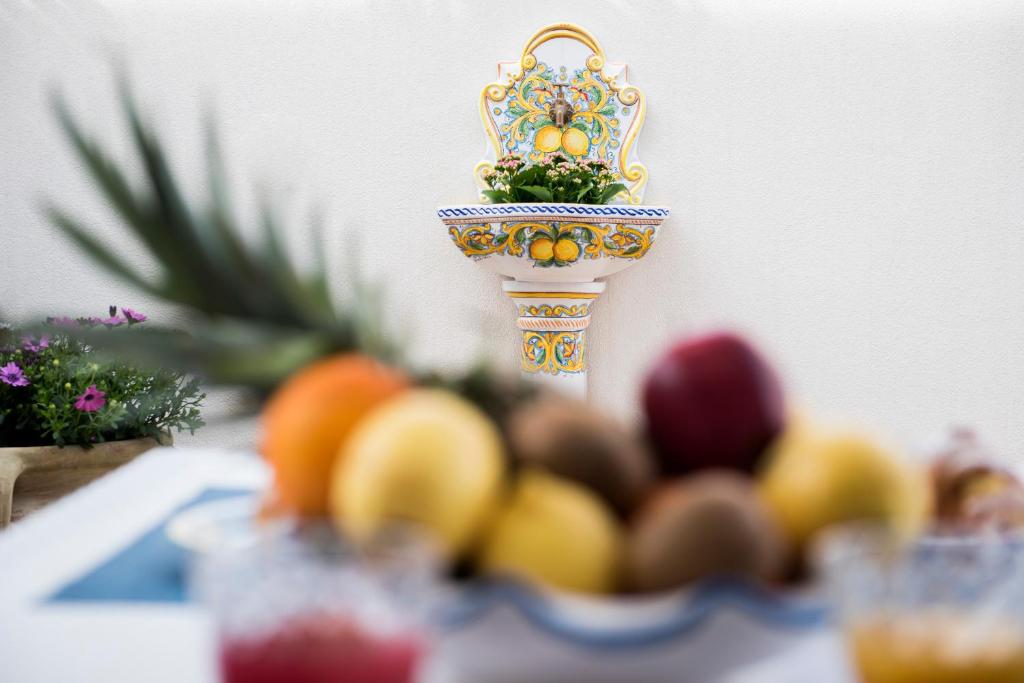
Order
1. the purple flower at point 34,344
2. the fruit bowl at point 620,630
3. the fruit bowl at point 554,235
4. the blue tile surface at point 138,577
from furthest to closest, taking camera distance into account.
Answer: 1. the fruit bowl at point 554,235
2. the purple flower at point 34,344
3. the blue tile surface at point 138,577
4. the fruit bowl at point 620,630

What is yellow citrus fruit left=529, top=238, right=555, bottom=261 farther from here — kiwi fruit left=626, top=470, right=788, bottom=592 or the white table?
kiwi fruit left=626, top=470, right=788, bottom=592

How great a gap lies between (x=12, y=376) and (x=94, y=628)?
155 centimetres

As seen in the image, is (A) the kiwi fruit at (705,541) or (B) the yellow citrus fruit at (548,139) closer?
(A) the kiwi fruit at (705,541)

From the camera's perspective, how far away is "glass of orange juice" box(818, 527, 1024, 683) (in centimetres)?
31

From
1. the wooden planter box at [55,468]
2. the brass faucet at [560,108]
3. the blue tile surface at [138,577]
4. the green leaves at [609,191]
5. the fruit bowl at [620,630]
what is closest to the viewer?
the fruit bowl at [620,630]

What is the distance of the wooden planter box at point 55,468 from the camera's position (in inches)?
66.5

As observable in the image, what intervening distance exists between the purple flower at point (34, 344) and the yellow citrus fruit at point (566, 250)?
3.74 ft

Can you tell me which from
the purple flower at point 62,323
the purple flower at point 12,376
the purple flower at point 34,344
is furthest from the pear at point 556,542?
the purple flower at point 34,344

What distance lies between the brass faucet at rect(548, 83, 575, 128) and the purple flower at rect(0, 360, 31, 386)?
145 cm

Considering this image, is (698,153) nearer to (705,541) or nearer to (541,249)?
(541,249)

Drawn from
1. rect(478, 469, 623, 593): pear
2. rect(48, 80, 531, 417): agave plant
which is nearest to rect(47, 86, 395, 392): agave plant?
rect(48, 80, 531, 417): agave plant

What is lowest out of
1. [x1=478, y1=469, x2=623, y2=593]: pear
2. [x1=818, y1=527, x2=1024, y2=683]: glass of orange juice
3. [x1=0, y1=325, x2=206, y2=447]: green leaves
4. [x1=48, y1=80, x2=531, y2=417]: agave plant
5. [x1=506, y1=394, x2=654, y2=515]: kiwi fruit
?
[x1=0, y1=325, x2=206, y2=447]: green leaves

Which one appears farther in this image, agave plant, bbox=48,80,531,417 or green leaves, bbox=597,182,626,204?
green leaves, bbox=597,182,626,204

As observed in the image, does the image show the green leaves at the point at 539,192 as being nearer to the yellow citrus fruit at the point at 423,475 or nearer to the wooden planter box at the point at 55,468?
the wooden planter box at the point at 55,468
